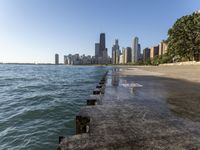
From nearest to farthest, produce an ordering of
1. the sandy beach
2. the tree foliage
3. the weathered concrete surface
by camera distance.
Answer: the weathered concrete surface, the sandy beach, the tree foliage

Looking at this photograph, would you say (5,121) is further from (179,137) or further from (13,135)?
(179,137)

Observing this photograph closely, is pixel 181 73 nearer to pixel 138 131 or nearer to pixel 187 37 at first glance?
pixel 187 37

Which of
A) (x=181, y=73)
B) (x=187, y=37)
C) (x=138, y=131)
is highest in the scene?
(x=187, y=37)

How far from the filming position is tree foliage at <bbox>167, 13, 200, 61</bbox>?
38562 millimetres

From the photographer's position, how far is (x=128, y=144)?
2.69 metres

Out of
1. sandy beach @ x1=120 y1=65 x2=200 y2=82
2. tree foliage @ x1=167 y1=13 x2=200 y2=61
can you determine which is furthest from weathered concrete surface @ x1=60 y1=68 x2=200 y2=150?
tree foliage @ x1=167 y1=13 x2=200 y2=61

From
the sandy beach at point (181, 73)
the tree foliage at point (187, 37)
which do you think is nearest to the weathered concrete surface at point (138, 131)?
the sandy beach at point (181, 73)

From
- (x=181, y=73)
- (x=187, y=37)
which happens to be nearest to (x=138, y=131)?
(x=181, y=73)

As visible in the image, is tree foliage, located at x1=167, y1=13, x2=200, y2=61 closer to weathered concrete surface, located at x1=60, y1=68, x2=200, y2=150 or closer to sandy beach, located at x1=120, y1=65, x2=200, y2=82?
sandy beach, located at x1=120, y1=65, x2=200, y2=82

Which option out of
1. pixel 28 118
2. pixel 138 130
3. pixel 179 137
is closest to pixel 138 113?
pixel 138 130

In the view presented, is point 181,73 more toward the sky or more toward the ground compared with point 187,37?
more toward the ground

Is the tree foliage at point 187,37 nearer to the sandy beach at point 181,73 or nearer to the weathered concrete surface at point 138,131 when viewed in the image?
the sandy beach at point 181,73

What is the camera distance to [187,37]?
4022 centimetres

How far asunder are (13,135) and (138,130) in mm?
5153
